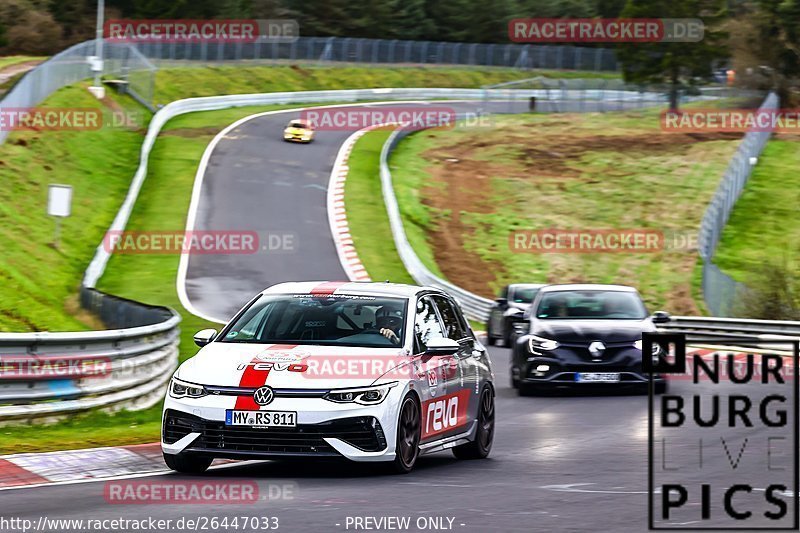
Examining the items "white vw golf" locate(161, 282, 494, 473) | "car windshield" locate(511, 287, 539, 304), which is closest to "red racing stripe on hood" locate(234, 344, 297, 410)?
"white vw golf" locate(161, 282, 494, 473)

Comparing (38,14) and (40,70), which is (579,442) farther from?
(38,14)

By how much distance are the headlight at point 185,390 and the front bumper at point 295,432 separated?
0.05m

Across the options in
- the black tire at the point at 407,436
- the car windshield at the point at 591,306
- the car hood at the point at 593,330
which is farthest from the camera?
the car windshield at the point at 591,306

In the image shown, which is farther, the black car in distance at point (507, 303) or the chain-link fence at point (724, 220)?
the chain-link fence at point (724, 220)

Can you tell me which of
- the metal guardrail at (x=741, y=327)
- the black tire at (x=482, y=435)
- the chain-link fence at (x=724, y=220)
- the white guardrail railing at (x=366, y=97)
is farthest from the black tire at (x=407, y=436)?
the white guardrail railing at (x=366, y=97)

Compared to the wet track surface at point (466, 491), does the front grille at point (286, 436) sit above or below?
above

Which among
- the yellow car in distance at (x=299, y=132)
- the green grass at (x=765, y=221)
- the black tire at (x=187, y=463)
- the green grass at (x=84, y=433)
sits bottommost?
the green grass at (x=84, y=433)

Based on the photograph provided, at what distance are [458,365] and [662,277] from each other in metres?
31.9

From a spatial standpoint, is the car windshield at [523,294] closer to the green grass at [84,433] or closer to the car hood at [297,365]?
the green grass at [84,433]

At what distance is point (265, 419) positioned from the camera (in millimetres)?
10281

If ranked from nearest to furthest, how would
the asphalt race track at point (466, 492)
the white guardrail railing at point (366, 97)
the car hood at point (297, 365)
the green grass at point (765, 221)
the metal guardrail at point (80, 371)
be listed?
the asphalt race track at point (466, 492) < the car hood at point (297, 365) < the metal guardrail at point (80, 371) < the green grass at point (765, 221) < the white guardrail railing at point (366, 97)

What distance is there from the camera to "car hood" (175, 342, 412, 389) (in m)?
10.4

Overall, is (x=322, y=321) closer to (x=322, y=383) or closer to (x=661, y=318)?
(x=322, y=383)

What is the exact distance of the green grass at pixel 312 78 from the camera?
7187cm
